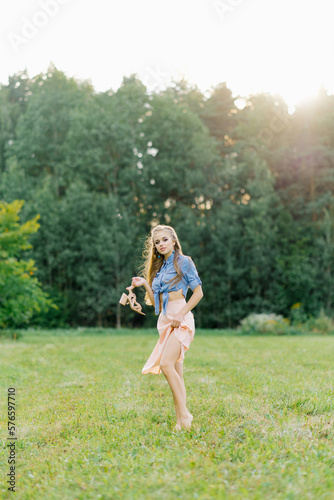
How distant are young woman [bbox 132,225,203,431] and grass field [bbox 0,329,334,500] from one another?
0.41 m

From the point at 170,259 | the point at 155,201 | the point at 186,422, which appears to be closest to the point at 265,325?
the point at 155,201

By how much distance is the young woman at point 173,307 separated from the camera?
15.0ft

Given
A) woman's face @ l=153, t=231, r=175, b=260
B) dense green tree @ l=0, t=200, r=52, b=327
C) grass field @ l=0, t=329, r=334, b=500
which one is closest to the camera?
grass field @ l=0, t=329, r=334, b=500

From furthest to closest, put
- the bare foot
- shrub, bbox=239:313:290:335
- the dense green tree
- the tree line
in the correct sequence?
the tree line < shrub, bbox=239:313:290:335 < the dense green tree < the bare foot

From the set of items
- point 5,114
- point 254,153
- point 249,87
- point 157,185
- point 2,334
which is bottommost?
point 2,334

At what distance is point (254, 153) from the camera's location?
28531 millimetres

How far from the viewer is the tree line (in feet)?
84.1

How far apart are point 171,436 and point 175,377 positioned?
0.56 metres

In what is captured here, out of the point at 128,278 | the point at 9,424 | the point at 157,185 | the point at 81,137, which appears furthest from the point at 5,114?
the point at 9,424

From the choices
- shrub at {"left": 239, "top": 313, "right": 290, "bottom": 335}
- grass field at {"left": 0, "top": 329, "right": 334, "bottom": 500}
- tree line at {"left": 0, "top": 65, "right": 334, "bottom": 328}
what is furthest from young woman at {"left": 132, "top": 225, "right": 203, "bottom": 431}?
tree line at {"left": 0, "top": 65, "right": 334, "bottom": 328}

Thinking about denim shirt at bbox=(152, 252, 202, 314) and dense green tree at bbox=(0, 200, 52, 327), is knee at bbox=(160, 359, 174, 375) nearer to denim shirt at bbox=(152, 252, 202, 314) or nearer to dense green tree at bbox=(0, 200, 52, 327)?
denim shirt at bbox=(152, 252, 202, 314)

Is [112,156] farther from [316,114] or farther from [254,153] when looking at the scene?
[316,114]

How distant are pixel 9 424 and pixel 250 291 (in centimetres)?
2162

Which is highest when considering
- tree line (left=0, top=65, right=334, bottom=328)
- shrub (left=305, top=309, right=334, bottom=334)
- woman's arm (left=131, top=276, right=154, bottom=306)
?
tree line (left=0, top=65, right=334, bottom=328)
